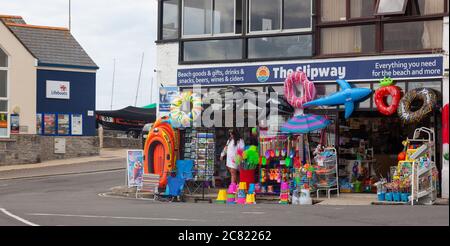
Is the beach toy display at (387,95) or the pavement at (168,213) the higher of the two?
the beach toy display at (387,95)

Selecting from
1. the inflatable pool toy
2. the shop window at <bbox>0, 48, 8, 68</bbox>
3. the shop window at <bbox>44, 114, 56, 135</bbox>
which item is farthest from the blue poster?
the shop window at <bbox>44, 114, 56, 135</bbox>

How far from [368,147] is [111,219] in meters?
10.1

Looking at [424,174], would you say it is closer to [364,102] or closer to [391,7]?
[364,102]

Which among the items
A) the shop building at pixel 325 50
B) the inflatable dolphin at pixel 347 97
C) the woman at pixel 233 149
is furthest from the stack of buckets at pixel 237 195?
the inflatable dolphin at pixel 347 97

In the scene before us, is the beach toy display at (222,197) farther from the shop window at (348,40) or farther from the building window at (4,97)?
the building window at (4,97)

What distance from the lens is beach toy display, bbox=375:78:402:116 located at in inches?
859

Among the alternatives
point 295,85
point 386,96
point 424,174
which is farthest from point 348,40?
point 424,174

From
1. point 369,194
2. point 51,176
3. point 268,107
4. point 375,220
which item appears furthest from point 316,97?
point 51,176

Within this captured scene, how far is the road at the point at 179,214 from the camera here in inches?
601

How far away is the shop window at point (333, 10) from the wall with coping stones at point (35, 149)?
19.4 m

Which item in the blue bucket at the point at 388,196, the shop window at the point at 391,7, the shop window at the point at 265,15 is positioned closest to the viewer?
the blue bucket at the point at 388,196

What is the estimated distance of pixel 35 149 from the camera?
38875 mm

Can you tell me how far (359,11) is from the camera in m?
23.1
